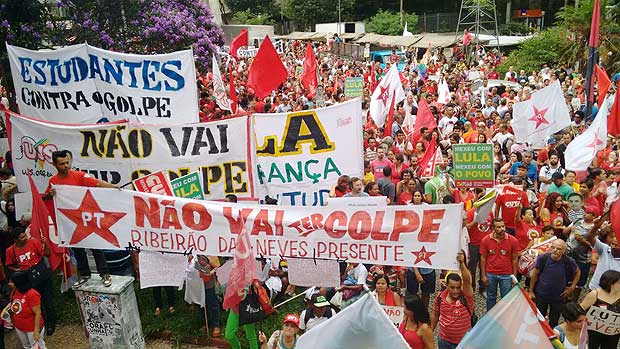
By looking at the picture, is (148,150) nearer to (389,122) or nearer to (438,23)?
(389,122)

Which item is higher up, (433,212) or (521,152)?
(433,212)

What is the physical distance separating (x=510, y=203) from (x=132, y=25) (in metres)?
10.5

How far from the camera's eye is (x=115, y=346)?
20.9 feet

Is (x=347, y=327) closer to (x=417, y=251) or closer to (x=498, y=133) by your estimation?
(x=417, y=251)

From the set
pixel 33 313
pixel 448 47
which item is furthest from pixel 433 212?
pixel 448 47

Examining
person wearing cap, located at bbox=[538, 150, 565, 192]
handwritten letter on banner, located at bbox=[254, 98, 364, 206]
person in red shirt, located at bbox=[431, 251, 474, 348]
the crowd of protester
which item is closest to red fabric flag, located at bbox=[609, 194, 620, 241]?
the crowd of protester

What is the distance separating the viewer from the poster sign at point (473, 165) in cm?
793

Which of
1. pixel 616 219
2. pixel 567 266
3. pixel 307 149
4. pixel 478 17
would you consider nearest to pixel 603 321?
pixel 567 266

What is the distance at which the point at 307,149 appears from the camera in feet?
26.3

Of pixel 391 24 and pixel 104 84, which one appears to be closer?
pixel 104 84

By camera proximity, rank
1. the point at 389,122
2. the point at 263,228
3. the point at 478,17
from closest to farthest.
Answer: the point at 263,228, the point at 389,122, the point at 478,17

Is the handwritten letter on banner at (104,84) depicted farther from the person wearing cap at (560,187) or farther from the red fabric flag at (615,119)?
the red fabric flag at (615,119)

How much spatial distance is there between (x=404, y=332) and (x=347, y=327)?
1011mm

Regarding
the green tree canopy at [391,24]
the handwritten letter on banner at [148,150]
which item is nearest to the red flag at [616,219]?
the handwritten letter on banner at [148,150]
